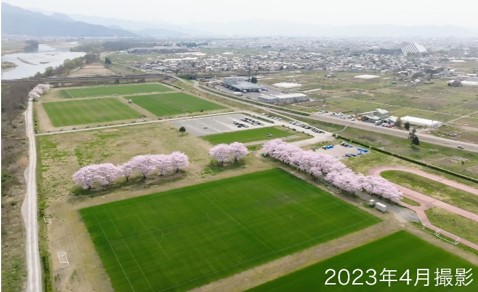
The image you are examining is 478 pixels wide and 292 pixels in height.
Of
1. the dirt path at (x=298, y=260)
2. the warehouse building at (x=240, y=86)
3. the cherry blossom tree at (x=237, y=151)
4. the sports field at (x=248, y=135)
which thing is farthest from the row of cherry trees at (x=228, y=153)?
the warehouse building at (x=240, y=86)

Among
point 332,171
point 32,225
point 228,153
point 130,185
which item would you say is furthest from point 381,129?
point 32,225

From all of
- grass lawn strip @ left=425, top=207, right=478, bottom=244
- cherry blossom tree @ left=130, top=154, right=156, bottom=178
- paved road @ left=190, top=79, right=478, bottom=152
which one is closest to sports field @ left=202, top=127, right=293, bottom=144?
paved road @ left=190, top=79, right=478, bottom=152

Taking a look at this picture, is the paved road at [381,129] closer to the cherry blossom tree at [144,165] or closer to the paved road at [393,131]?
the paved road at [393,131]

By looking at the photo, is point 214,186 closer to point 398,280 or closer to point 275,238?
point 275,238

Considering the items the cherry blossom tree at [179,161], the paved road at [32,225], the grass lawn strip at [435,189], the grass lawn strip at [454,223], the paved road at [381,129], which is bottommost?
the paved road at [32,225]

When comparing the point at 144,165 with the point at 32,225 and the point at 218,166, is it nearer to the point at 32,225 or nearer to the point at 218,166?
the point at 218,166
